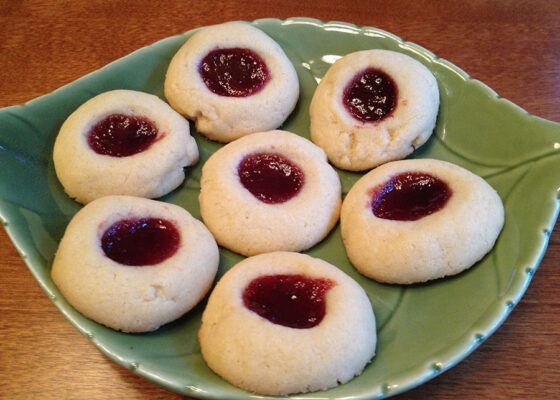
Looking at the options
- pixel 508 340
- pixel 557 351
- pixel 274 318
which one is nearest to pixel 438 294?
pixel 508 340

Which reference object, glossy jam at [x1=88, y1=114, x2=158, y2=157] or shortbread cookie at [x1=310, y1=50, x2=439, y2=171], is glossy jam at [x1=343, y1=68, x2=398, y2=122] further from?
glossy jam at [x1=88, y1=114, x2=158, y2=157]

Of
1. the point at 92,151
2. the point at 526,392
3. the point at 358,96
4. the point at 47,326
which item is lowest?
the point at 47,326

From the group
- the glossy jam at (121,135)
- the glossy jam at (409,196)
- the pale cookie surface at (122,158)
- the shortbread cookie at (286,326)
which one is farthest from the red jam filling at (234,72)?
the shortbread cookie at (286,326)

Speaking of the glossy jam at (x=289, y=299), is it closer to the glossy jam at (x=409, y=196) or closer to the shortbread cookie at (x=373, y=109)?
the glossy jam at (x=409, y=196)

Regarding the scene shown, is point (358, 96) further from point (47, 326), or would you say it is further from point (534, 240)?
point (47, 326)

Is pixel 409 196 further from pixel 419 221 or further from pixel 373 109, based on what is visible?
pixel 373 109

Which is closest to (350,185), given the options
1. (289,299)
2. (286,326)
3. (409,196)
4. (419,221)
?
(409,196)

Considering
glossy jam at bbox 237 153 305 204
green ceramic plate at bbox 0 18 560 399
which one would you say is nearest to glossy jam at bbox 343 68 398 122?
green ceramic plate at bbox 0 18 560 399

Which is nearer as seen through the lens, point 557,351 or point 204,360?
point 204,360
